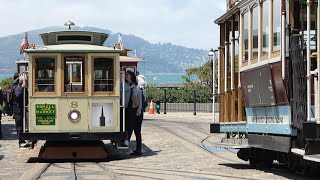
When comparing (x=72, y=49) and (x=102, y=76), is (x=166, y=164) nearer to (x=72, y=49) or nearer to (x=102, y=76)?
(x=102, y=76)

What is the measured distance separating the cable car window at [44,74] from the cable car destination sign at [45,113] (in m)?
0.39

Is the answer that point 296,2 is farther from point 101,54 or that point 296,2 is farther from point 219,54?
point 101,54

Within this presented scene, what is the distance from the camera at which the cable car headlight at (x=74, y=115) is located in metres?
16.0

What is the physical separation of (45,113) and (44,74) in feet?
2.87

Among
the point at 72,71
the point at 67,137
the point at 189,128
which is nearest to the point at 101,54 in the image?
the point at 72,71

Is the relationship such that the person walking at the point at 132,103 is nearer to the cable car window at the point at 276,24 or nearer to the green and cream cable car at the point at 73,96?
the green and cream cable car at the point at 73,96

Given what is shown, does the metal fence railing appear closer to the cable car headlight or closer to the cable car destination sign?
the cable car headlight

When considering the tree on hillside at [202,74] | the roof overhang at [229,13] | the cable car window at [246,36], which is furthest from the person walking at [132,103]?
the tree on hillside at [202,74]

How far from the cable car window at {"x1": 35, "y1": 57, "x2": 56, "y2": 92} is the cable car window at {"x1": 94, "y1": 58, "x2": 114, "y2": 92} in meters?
0.95

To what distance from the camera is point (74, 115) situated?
1605 cm

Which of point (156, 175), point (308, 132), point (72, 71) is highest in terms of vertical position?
point (72, 71)

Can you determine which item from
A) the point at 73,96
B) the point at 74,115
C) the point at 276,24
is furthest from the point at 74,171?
the point at 276,24

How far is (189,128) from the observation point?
2781 cm

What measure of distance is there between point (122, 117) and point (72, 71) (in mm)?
1554
